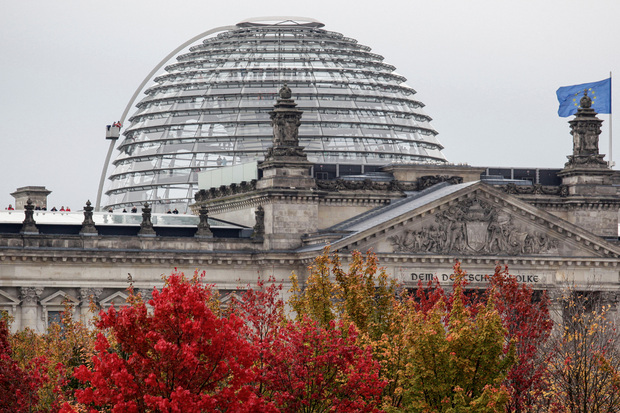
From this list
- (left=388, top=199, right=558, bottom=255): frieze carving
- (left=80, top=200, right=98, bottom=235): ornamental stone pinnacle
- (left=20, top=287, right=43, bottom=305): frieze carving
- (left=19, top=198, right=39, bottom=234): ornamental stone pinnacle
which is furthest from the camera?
(left=388, top=199, right=558, bottom=255): frieze carving

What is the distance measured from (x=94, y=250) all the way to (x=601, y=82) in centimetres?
3648

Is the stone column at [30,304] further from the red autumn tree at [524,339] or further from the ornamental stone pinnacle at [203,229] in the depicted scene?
the red autumn tree at [524,339]

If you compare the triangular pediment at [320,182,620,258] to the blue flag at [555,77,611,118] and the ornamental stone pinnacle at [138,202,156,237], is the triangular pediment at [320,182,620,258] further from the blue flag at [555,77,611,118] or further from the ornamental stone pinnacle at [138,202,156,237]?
the blue flag at [555,77,611,118]

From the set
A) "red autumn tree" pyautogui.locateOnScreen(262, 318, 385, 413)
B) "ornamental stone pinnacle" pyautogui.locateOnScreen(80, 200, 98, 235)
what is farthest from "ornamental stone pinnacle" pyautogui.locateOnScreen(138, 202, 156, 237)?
"red autumn tree" pyautogui.locateOnScreen(262, 318, 385, 413)

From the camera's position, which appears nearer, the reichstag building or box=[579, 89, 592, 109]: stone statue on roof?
the reichstag building

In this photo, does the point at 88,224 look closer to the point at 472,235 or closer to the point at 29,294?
the point at 29,294

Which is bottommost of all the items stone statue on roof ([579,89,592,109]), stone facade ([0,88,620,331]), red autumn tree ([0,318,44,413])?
red autumn tree ([0,318,44,413])

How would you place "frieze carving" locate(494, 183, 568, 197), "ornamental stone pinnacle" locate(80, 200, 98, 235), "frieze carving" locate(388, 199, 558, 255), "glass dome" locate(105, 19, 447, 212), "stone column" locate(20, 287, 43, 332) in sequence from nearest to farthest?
"stone column" locate(20, 287, 43, 332) → "ornamental stone pinnacle" locate(80, 200, 98, 235) → "frieze carving" locate(388, 199, 558, 255) → "frieze carving" locate(494, 183, 568, 197) → "glass dome" locate(105, 19, 447, 212)

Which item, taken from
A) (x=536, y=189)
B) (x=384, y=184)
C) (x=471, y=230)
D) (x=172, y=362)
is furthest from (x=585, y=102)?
(x=172, y=362)

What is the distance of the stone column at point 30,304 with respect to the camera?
8231cm

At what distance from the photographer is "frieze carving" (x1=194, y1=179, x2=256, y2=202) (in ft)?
292

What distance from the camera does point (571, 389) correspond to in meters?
52.9

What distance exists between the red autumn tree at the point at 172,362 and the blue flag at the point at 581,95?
201 feet

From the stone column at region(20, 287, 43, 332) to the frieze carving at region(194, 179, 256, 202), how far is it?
1277 cm
